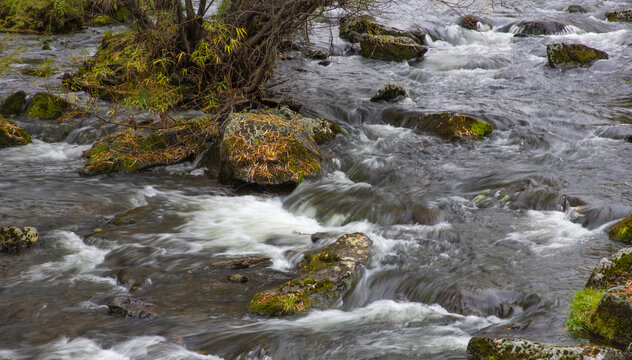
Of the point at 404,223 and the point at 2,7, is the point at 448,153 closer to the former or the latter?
the point at 404,223

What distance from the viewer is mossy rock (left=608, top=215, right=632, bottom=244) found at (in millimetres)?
6180

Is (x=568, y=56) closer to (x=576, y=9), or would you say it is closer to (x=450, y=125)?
(x=450, y=125)

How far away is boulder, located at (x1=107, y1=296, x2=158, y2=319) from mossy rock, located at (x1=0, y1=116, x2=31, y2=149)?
5760 millimetres

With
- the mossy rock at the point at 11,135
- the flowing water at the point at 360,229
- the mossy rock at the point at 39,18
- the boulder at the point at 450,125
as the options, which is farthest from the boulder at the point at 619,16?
the mossy rock at the point at 11,135

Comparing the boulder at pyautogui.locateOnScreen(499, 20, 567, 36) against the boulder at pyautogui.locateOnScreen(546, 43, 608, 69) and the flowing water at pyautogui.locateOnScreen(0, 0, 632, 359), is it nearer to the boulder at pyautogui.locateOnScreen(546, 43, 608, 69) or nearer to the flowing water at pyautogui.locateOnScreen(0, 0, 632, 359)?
the boulder at pyautogui.locateOnScreen(546, 43, 608, 69)

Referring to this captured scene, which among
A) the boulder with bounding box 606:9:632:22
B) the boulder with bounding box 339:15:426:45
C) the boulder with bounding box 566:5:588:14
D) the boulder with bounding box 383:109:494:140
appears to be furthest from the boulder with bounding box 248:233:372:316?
the boulder with bounding box 566:5:588:14

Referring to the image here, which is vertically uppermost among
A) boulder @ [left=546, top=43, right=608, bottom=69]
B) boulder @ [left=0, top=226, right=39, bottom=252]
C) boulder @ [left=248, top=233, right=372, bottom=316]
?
boulder @ [left=546, top=43, right=608, bottom=69]

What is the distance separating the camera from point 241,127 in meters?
8.64

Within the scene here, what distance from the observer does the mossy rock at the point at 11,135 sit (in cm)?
961

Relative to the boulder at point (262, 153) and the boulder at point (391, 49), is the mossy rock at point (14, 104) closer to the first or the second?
the boulder at point (262, 153)

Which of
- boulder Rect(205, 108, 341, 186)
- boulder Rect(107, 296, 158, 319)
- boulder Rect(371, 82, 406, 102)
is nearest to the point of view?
boulder Rect(107, 296, 158, 319)

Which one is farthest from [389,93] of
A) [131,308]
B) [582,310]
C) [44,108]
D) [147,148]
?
[131,308]

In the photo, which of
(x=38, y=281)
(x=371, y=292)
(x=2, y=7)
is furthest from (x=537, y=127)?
(x=2, y=7)

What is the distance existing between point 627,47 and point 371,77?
7.38 metres
